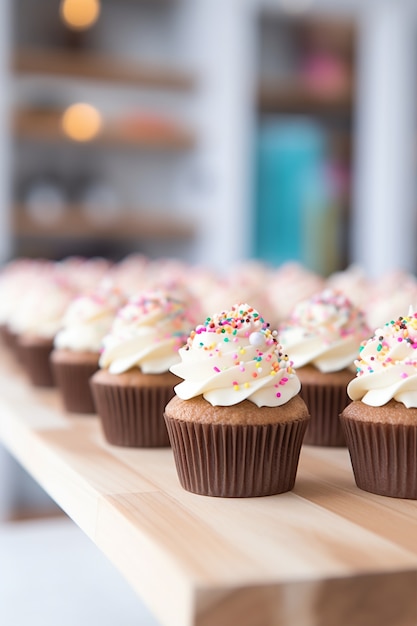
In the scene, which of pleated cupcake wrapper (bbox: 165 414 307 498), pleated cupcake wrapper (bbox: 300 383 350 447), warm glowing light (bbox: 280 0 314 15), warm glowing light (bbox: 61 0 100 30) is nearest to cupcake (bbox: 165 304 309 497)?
pleated cupcake wrapper (bbox: 165 414 307 498)

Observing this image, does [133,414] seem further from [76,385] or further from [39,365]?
[39,365]

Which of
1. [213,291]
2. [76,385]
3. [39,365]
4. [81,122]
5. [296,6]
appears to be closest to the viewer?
[76,385]

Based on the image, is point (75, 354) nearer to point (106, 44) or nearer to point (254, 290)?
point (254, 290)

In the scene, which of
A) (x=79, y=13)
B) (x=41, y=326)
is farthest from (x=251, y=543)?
(x=79, y=13)

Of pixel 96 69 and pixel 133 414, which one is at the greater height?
pixel 96 69

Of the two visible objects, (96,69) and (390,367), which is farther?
(96,69)

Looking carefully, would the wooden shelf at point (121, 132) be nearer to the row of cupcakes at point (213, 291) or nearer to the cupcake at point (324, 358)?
the row of cupcakes at point (213, 291)

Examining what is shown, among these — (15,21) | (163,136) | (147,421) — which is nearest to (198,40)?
(163,136)
